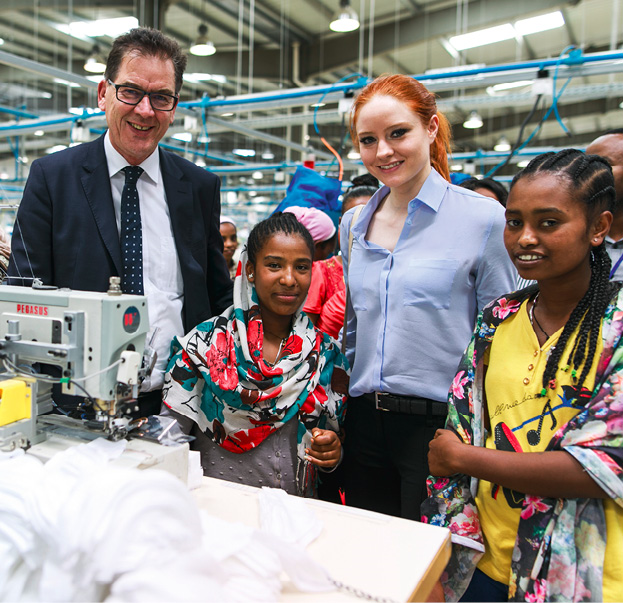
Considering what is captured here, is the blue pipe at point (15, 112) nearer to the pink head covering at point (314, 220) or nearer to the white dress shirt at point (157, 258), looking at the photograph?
the pink head covering at point (314, 220)

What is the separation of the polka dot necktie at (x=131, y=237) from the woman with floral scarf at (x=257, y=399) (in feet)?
0.65

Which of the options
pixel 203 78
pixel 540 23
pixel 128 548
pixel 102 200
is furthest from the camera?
pixel 203 78

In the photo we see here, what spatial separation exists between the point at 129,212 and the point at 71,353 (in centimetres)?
57

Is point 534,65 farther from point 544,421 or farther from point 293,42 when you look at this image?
point 293,42

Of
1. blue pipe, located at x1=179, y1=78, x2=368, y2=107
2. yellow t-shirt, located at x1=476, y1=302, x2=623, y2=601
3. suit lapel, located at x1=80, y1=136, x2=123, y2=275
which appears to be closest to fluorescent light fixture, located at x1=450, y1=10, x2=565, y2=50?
blue pipe, located at x1=179, y1=78, x2=368, y2=107

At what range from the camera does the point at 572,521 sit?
0.93 m

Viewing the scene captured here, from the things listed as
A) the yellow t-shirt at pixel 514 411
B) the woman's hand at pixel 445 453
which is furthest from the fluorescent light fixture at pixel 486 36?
the woman's hand at pixel 445 453

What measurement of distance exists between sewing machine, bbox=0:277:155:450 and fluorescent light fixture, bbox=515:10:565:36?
275 inches

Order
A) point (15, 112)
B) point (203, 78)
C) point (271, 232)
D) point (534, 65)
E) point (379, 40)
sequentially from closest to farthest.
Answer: point (271, 232) < point (534, 65) < point (15, 112) < point (379, 40) < point (203, 78)

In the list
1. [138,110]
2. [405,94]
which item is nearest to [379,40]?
[405,94]

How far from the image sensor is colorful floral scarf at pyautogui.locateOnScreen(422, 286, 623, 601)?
2.94 ft

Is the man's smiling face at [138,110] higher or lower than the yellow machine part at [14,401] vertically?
higher

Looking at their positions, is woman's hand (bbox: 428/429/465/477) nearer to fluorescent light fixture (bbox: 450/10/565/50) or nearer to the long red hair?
the long red hair

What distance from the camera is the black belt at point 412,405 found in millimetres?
1355
